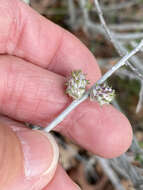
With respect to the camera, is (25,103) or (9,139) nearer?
(9,139)

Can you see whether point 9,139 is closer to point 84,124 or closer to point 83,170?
point 84,124

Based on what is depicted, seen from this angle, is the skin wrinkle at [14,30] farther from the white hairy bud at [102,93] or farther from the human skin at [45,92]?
the white hairy bud at [102,93]

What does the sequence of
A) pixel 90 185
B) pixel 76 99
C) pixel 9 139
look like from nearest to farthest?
pixel 9 139
pixel 76 99
pixel 90 185

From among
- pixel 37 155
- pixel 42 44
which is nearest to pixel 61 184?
pixel 37 155

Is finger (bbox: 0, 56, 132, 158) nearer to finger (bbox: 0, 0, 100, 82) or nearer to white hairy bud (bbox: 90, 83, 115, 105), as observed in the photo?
finger (bbox: 0, 0, 100, 82)

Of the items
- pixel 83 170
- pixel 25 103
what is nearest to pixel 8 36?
pixel 25 103

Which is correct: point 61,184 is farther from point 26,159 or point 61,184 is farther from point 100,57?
point 100,57

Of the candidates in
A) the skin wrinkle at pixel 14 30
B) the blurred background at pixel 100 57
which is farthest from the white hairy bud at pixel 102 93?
the blurred background at pixel 100 57

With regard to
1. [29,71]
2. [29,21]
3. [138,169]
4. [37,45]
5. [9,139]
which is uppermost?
[29,21]
